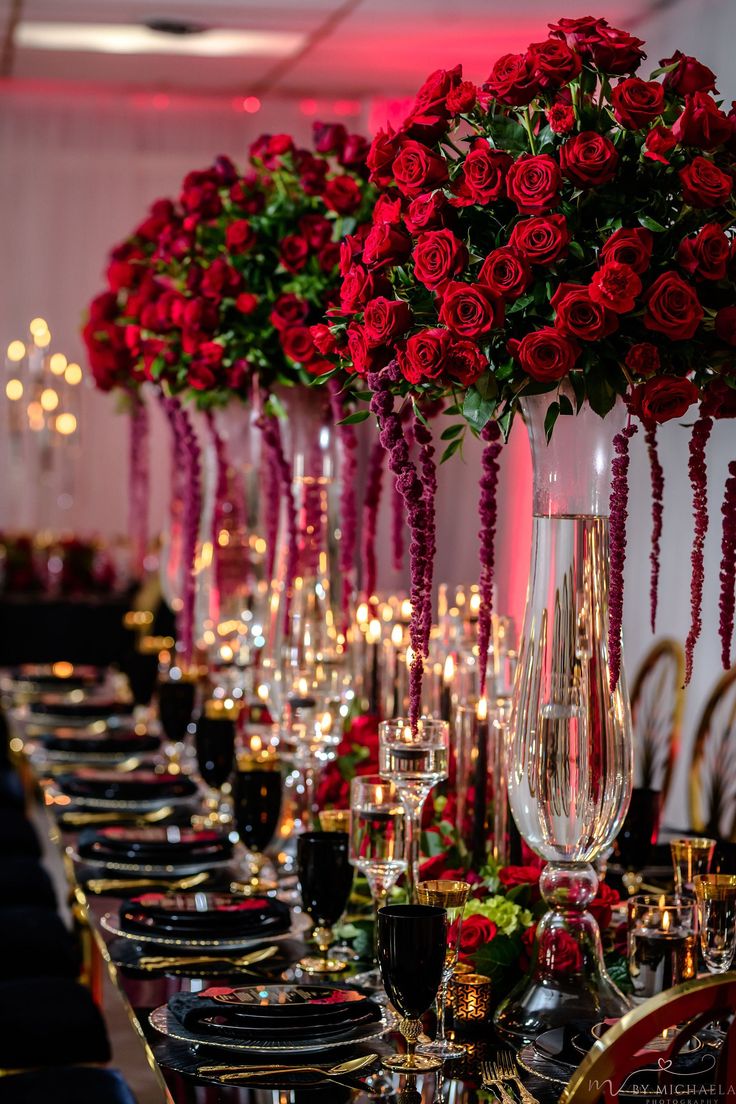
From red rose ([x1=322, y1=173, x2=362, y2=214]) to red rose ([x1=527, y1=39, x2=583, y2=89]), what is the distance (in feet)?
3.09

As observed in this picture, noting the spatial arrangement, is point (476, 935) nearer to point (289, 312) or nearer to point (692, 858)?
point (692, 858)

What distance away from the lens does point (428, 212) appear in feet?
4.97

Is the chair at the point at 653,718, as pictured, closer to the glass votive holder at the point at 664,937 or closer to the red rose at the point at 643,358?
the glass votive holder at the point at 664,937

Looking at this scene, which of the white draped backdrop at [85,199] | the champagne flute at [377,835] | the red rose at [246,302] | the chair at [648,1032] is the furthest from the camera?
the white draped backdrop at [85,199]

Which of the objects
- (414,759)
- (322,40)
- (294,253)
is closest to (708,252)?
(414,759)

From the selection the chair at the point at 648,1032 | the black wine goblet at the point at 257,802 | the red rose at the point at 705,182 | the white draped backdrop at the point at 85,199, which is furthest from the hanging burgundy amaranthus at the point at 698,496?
the white draped backdrop at the point at 85,199

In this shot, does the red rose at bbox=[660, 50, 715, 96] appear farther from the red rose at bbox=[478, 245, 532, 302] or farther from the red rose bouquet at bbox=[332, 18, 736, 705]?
the red rose at bbox=[478, 245, 532, 302]

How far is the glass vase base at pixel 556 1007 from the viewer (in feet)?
4.84

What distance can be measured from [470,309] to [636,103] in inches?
10.0

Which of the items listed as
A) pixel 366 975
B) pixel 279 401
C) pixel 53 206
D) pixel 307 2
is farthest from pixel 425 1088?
pixel 53 206

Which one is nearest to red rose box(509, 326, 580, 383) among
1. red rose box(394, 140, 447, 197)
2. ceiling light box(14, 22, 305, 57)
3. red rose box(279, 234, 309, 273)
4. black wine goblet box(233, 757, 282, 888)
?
red rose box(394, 140, 447, 197)

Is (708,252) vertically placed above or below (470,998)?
above

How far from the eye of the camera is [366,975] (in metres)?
1.68

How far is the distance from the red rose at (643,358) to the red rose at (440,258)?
0.19 m
